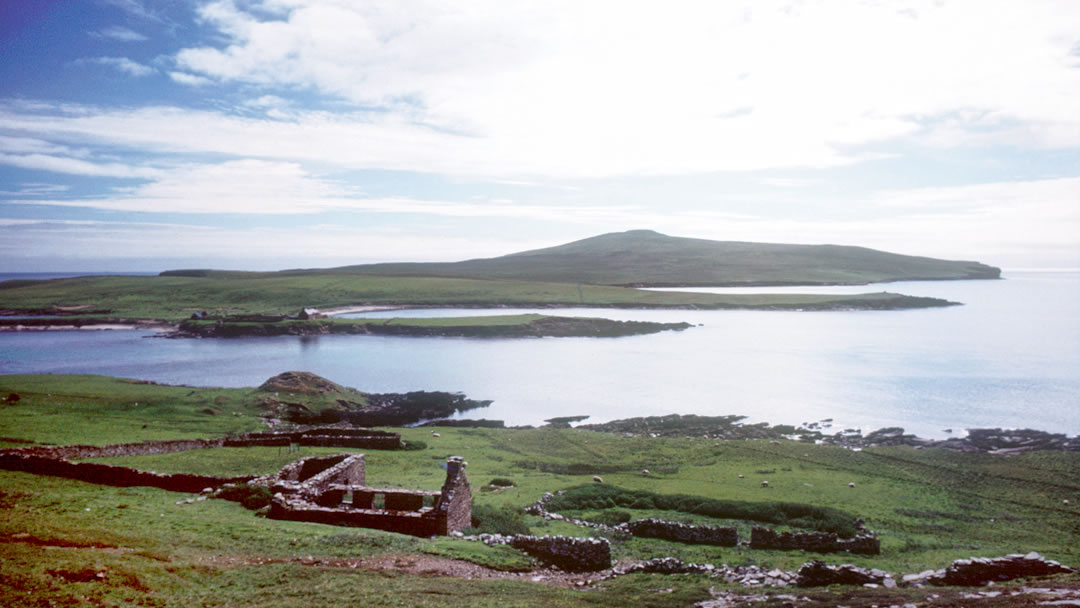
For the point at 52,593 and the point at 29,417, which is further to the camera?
the point at 29,417

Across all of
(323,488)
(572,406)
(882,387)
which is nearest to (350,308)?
(572,406)

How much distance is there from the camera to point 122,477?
23.6 m

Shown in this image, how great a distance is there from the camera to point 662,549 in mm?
20797

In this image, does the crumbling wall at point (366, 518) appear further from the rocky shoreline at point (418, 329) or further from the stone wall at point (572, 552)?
the rocky shoreline at point (418, 329)

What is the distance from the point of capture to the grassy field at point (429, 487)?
13.4 m

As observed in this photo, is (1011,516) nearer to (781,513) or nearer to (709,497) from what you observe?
(781,513)

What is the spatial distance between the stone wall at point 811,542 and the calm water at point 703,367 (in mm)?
37762

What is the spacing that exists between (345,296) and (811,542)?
162 m

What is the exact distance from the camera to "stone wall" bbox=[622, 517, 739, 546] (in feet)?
71.0

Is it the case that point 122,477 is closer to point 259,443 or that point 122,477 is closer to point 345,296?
point 259,443

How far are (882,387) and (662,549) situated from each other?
63678 mm

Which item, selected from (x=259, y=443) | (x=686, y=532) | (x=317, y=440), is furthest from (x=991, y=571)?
(x=259, y=443)

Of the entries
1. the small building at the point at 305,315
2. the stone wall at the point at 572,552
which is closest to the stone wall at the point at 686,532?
the stone wall at the point at 572,552

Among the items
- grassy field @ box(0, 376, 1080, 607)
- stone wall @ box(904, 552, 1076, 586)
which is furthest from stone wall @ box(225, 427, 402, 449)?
stone wall @ box(904, 552, 1076, 586)
